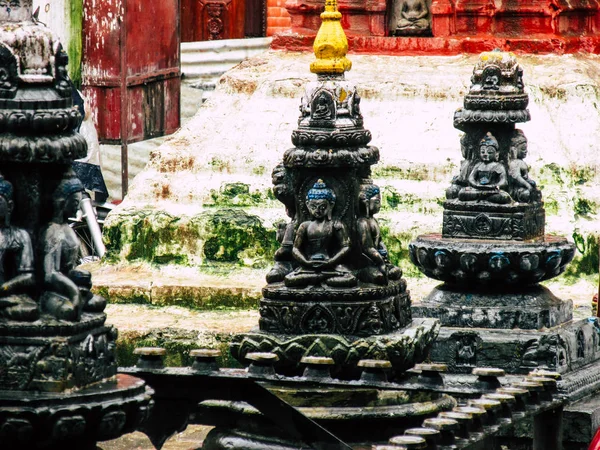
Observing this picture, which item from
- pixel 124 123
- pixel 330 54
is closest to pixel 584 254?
pixel 330 54

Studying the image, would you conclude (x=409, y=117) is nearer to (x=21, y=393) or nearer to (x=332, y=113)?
A: (x=332, y=113)

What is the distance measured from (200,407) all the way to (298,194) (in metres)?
1.33

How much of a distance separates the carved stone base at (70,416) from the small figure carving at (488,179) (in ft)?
17.7

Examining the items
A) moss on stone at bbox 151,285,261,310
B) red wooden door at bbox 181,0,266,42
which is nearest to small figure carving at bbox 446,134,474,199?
moss on stone at bbox 151,285,261,310

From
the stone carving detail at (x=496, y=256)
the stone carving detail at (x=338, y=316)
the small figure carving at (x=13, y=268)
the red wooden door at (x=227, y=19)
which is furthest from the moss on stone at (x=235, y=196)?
the red wooden door at (x=227, y=19)

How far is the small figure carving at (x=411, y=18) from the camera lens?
16.0 m

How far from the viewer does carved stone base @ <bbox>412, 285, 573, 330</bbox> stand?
11023 mm

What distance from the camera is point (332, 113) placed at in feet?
31.7

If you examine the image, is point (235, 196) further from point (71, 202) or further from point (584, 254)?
point (71, 202)

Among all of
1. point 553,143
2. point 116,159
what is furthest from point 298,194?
point 116,159

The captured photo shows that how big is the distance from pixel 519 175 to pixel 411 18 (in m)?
4.82

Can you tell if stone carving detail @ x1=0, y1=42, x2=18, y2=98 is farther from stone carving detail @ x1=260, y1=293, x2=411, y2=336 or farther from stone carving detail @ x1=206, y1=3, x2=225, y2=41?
stone carving detail @ x1=206, y1=3, x2=225, y2=41

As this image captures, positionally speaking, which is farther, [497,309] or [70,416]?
[497,309]

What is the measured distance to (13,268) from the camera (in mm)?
6410
